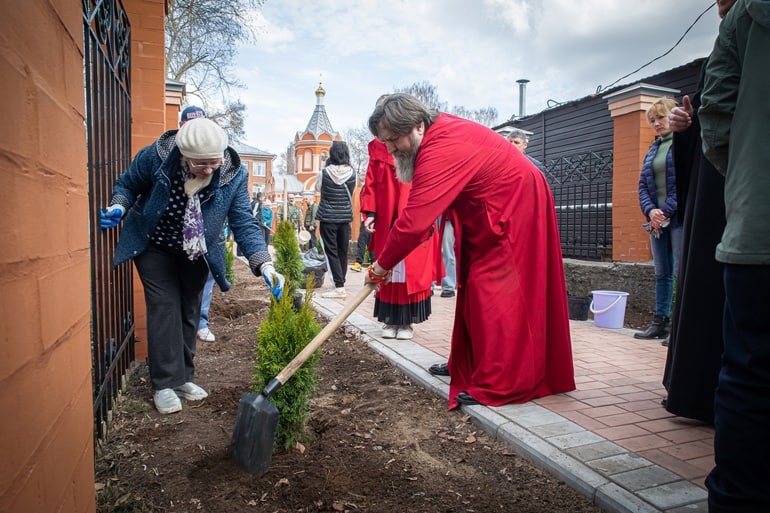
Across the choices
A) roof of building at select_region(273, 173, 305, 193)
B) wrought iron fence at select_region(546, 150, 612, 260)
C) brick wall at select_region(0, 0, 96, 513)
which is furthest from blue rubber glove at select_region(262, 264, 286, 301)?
roof of building at select_region(273, 173, 305, 193)

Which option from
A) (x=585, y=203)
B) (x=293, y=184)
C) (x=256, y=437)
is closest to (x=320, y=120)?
(x=293, y=184)

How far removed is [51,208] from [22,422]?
1.26 feet

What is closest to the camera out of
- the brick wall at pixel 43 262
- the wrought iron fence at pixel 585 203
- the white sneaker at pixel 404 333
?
the brick wall at pixel 43 262

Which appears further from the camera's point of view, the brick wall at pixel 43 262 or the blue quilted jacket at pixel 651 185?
the blue quilted jacket at pixel 651 185

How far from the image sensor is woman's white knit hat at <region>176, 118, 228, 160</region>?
2748 millimetres

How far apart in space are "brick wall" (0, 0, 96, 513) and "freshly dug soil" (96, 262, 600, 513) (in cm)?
→ 113

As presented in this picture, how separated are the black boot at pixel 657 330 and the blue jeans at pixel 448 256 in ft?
9.77

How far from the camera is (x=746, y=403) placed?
1.54 m

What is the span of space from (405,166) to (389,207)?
1.69 meters

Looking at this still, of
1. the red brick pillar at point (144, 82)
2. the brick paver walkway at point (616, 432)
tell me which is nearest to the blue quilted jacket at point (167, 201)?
the red brick pillar at point (144, 82)

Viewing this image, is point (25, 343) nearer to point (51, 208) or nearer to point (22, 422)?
point (22, 422)

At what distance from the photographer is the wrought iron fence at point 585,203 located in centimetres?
826

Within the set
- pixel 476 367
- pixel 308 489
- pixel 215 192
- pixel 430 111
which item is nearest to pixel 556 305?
pixel 476 367

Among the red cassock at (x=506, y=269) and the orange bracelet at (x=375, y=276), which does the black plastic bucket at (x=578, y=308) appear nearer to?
the red cassock at (x=506, y=269)
